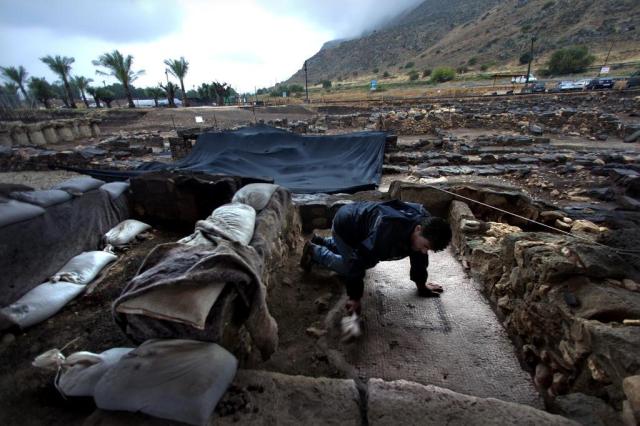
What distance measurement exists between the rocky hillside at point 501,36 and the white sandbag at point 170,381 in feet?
157

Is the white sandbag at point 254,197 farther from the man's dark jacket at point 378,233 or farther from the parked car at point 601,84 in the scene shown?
the parked car at point 601,84

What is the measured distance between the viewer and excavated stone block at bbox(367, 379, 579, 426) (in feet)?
4.30

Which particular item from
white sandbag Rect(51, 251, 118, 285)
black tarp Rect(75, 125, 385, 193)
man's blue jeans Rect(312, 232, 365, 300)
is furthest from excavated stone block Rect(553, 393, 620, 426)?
black tarp Rect(75, 125, 385, 193)

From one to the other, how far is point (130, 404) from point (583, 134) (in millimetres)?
15145

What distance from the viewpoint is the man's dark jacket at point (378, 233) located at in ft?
7.96

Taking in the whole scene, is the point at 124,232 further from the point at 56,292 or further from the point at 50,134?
the point at 50,134

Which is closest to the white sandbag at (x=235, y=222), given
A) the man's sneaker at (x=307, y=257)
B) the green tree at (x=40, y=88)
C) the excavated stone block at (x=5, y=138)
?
the man's sneaker at (x=307, y=257)

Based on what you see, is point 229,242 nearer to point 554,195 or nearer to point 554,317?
point 554,317

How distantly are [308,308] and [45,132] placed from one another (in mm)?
17905

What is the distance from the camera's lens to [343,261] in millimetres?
2949

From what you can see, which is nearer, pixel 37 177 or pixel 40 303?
pixel 40 303

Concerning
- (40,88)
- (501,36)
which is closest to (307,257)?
(40,88)

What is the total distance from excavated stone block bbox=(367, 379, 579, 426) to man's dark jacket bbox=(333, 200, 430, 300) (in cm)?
113

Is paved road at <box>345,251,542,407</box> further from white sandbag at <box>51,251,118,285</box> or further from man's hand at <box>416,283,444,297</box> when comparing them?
white sandbag at <box>51,251,118,285</box>
